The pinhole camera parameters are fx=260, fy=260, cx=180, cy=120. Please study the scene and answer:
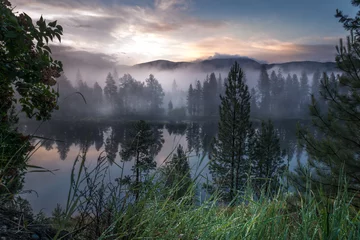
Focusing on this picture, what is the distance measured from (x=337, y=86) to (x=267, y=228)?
31.6 ft

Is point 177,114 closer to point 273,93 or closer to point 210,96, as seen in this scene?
point 210,96

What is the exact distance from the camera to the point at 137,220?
1.78 m

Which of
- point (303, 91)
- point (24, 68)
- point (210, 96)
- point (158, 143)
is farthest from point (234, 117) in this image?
point (303, 91)

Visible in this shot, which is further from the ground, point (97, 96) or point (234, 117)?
point (97, 96)

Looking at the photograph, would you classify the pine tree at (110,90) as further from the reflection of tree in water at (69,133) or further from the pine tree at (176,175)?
the pine tree at (176,175)

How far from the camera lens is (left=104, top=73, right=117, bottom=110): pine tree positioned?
338ft

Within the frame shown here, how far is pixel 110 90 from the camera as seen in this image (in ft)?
345

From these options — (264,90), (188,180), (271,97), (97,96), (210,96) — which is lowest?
(271,97)

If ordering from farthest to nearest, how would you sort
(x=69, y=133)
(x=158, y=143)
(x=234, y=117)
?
(x=69, y=133)
(x=158, y=143)
(x=234, y=117)

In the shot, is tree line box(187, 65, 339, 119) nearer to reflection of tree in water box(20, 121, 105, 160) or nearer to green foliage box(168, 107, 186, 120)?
green foliage box(168, 107, 186, 120)

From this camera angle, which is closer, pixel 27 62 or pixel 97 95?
pixel 27 62

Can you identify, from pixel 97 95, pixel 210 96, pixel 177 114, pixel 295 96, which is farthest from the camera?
pixel 177 114

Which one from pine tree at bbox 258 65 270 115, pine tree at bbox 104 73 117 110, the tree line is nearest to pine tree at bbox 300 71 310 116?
the tree line

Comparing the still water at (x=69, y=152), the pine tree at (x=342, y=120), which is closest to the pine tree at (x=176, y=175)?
the pine tree at (x=342, y=120)
